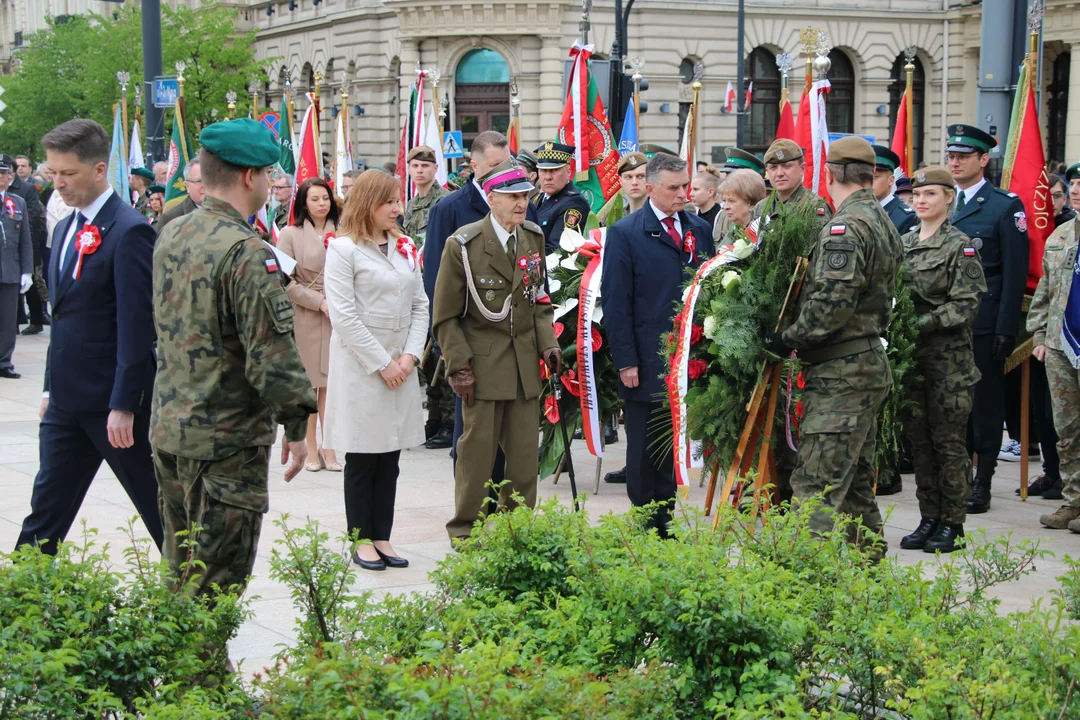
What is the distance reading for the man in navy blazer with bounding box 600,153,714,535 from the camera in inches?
294

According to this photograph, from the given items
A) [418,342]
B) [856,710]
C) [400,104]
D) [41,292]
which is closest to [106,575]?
[856,710]

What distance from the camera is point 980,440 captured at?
8797mm

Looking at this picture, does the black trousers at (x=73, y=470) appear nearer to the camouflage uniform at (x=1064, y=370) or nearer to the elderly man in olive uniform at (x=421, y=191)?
the camouflage uniform at (x=1064, y=370)

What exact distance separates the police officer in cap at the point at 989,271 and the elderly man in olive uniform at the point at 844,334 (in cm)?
246

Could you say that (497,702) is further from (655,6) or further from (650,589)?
(655,6)

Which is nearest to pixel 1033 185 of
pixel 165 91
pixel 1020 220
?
pixel 1020 220

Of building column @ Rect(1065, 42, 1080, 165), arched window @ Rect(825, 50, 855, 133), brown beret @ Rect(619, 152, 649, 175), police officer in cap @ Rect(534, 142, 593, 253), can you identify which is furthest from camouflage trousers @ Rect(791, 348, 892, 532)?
arched window @ Rect(825, 50, 855, 133)

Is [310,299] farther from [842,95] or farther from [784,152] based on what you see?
[842,95]

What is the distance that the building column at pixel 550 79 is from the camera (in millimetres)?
44594

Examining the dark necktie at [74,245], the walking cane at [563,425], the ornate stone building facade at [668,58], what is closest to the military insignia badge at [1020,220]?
the walking cane at [563,425]

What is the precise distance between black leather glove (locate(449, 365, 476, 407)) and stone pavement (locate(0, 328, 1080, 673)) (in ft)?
3.02

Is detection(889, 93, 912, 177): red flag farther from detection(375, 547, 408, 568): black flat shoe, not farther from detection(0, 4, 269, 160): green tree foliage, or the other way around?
detection(0, 4, 269, 160): green tree foliage

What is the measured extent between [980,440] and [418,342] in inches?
156

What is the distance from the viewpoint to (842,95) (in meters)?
50.5
